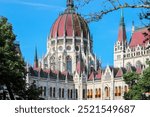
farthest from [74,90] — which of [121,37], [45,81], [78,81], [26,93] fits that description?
[26,93]

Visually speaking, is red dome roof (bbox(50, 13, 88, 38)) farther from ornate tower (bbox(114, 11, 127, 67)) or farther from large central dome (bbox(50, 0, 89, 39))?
ornate tower (bbox(114, 11, 127, 67))

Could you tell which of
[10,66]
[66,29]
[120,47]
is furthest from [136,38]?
[10,66]

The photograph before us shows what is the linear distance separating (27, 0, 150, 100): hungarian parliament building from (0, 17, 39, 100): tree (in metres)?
52.0

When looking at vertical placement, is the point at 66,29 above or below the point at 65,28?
below

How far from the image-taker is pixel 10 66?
1189 inches

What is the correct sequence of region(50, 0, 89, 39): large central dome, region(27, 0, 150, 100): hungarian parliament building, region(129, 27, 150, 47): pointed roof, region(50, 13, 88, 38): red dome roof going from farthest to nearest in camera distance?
region(50, 13, 88, 38): red dome roof → region(50, 0, 89, 39): large central dome → region(129, 27, 150, 47): pointed roof → region(27, 0, 150, 100): hungarian parliament building

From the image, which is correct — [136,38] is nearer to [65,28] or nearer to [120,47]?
[120,47]

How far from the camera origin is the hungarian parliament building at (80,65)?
300 ft

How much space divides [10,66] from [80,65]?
71.9m

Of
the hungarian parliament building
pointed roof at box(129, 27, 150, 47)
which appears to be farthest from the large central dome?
pointed roof at box(129, 27, 150, 47)

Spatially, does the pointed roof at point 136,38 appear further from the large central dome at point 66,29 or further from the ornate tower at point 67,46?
the large central dome at point 66,29

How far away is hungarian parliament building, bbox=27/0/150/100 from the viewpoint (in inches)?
3595

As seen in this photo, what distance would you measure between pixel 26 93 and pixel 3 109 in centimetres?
2354

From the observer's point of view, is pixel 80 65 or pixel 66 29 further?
pixel 66 29
